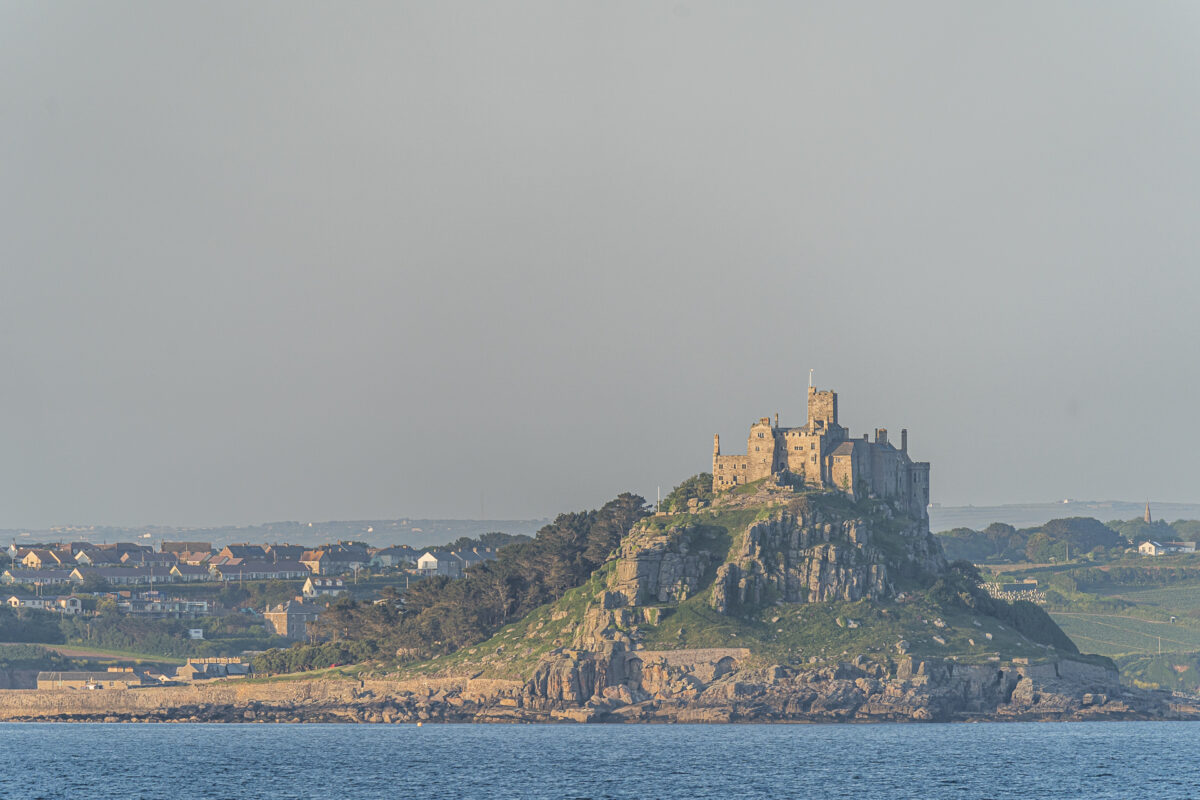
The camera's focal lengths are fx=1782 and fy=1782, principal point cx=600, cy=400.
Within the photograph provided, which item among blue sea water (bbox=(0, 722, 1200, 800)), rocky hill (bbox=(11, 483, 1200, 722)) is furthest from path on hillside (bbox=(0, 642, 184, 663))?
blue sea water (bbox=(0, 722, 1200, 800))

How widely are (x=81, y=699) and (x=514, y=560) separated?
4283cm

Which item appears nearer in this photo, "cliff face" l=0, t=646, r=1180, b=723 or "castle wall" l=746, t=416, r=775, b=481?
"cliff face" l=0, t=646, r=1180, b=723

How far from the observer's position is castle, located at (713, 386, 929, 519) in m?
155

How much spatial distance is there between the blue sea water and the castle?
23.5m

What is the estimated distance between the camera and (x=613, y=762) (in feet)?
376

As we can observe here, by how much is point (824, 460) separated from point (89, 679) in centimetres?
7475

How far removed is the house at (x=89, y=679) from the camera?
17062cm

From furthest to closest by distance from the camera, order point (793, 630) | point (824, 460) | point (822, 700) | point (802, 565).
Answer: point (824, 460) < point (802, 565) < point (793, 630) < point (822, 700)

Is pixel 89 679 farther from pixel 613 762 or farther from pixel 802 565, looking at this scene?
pixel 613 762

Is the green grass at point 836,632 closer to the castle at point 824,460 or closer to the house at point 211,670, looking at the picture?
the castle at point 824,460

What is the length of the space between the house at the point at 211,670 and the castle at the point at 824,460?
181 feet

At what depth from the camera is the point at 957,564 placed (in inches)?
6383

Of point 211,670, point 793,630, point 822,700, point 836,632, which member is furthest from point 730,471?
point 211,670

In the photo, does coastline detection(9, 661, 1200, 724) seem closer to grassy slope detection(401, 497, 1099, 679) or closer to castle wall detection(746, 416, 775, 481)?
grassy slope detection(401, 497, 1099, 679)
